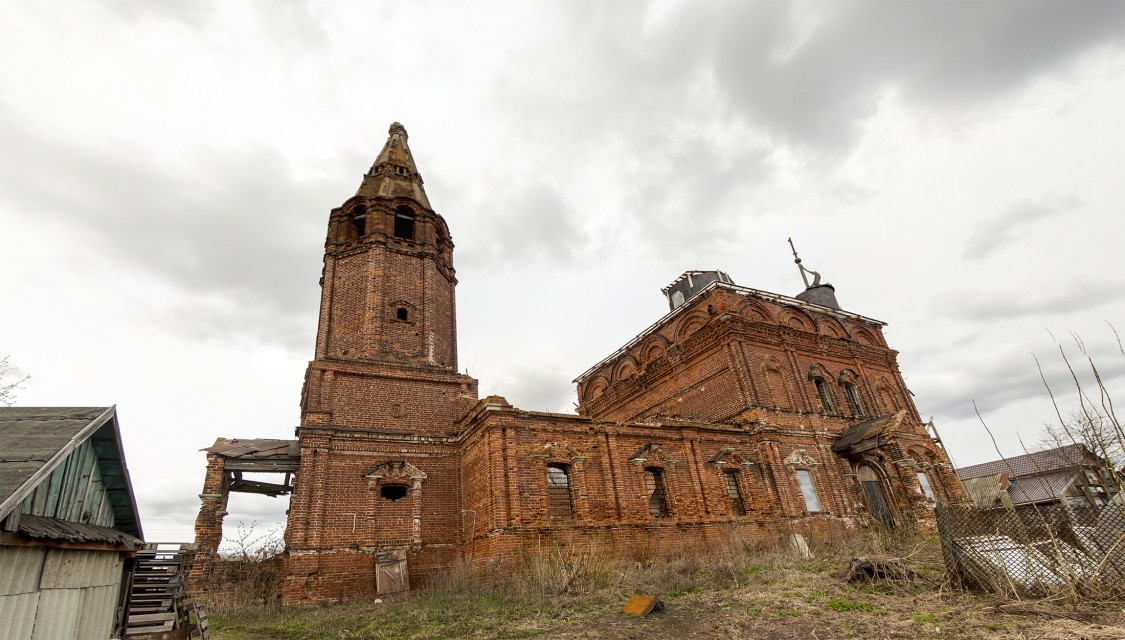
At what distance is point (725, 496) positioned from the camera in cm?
1562

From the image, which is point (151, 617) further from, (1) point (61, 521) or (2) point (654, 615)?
(2) point (654, 615)

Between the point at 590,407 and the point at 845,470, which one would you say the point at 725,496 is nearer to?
the point at 845,470

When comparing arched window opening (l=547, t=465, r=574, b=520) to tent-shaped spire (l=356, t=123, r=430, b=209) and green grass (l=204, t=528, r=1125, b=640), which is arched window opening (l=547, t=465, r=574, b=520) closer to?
green grass (l=204, t=528, r=1125, b=640)

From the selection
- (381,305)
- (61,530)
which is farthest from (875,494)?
(61,530)

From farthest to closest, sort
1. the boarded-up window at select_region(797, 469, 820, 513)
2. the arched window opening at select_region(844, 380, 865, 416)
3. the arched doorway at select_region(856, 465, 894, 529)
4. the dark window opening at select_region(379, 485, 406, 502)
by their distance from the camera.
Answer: the arched window opening at select_region(844, 380, 865, 416) < the arched doorway at select_region(856, 465, 894, 529) < the boarded-up window at select_region(797, 469, 820, 513) < the dark window opening at select_region(379, 485, 406, 502)

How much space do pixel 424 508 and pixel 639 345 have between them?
546 inches

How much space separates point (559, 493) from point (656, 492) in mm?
3286

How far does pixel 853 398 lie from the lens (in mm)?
21312

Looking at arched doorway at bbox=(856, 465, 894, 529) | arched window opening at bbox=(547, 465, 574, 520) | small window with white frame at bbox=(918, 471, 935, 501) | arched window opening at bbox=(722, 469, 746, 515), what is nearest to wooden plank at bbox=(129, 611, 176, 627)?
arched window opening at bbox=(547, 465, 574, 520)

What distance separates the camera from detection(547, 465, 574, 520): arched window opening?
13062 millimetres

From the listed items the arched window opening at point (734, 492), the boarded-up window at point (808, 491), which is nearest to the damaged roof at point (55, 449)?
the arched window opening at point (734, 492)

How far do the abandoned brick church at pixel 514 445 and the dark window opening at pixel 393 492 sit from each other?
44 mm

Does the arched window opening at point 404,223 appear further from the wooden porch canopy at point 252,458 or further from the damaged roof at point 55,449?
the damaged roof at point 55,449

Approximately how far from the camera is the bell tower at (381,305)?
48.4 feet
